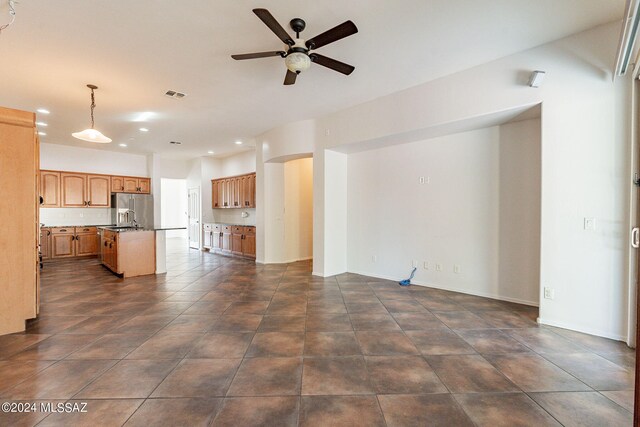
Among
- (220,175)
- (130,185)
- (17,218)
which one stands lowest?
(17,218)

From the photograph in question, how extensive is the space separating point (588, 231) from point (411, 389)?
2525 mm

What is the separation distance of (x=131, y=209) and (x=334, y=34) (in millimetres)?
8256

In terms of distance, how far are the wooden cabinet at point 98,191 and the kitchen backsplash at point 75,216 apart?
34cm

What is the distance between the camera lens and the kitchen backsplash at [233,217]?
8.32 metres

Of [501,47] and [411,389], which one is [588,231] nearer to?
[501,47]

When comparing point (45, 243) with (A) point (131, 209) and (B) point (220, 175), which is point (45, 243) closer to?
(A) point (131, 209)

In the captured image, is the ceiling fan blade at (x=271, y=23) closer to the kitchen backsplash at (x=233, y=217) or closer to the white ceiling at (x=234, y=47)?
the white ceiling at (x=234, y=47)

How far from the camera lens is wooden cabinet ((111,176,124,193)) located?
824cm

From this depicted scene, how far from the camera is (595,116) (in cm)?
284

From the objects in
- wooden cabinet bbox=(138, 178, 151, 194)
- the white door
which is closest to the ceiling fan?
wooden cabinet bbox=(138, 178, 151, 194)

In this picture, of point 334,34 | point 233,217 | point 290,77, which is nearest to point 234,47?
point 290,77

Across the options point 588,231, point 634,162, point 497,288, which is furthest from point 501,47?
point 497,288

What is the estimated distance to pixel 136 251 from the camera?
18.1 ft

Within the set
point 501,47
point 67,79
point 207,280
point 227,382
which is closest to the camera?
point 227,382
